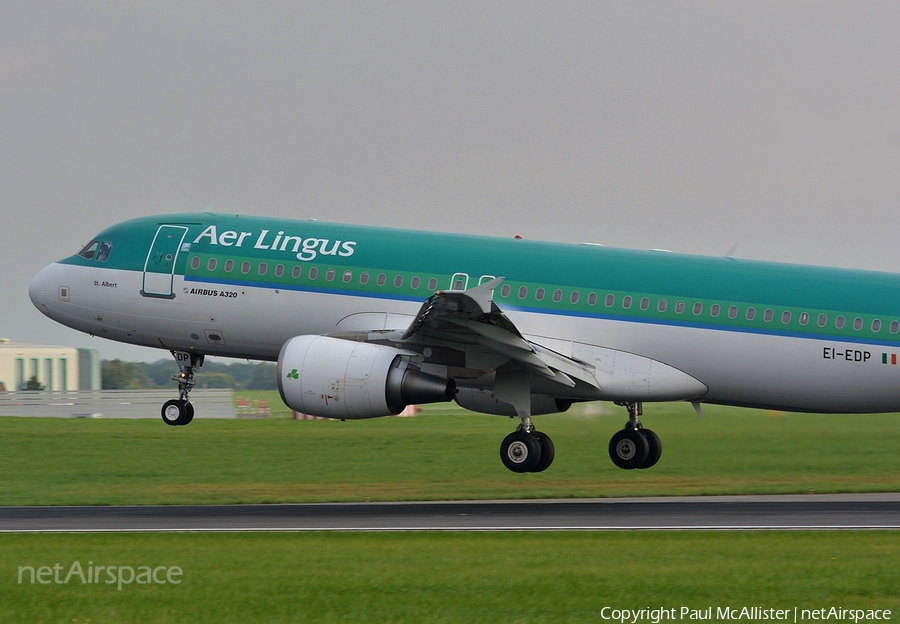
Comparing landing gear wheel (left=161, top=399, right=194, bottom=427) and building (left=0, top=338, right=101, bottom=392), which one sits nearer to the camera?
landing gear wheel (left=161, top=399, right=194, bottom=427)

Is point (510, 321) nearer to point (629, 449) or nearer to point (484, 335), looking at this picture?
point (484, 335)

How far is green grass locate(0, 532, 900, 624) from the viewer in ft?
50.9

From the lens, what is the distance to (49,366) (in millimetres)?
82750

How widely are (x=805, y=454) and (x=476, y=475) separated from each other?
877 centimetres

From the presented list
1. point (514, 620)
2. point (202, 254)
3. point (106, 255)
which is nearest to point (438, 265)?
point (202, 254)

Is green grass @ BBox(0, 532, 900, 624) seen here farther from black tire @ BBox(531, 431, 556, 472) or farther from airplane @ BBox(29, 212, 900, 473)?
black tire @ BBox(531, 431, 556, 472)

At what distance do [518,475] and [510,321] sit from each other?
29.3ft

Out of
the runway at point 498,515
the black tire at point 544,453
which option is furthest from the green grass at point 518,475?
the runway at point 498,515

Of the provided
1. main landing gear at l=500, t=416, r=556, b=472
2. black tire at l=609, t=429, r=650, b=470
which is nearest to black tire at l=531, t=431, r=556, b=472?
main landing gear at l=500, t=416, r=556, b=472

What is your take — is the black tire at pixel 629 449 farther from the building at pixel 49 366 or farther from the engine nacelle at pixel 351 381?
the building at pixel 49 366

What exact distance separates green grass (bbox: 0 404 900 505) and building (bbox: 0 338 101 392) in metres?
43.4

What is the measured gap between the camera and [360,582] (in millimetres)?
17125

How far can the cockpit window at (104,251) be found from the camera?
33125mm

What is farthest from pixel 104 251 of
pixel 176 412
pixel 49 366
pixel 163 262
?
pixel 49 366
